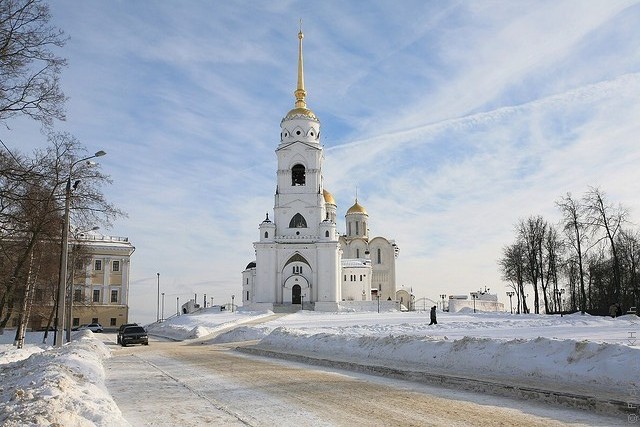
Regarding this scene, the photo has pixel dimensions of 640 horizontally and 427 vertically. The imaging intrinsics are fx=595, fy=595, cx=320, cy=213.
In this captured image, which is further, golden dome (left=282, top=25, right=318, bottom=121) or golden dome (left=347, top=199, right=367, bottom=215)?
golden dome (left=347, top=199, right=367, bottom=215)

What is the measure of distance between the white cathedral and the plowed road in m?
57.4

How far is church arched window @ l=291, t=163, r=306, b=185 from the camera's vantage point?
7962 centimetres

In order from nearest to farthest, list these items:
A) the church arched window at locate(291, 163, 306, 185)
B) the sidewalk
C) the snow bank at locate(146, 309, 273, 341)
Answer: the sidewalk → the snow bank at locate(146, 309, 273, 341) → the church arched window at locate(291, 163, 306, 185)

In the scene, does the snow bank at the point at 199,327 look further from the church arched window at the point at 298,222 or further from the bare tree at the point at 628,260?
the bare tree at the point at 628,260

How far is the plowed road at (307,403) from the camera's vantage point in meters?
8.78

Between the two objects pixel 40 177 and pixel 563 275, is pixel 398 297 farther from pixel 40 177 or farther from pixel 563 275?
→ pixel 40 177

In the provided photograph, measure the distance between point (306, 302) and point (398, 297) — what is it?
31.3 meters

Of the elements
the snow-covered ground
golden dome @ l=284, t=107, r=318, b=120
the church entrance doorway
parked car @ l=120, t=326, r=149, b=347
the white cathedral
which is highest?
golden dome @ l=284, t=107, r=318, b=120

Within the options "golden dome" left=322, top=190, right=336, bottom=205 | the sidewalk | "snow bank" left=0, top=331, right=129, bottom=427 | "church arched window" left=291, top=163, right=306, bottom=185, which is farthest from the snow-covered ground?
"golden dome" left=322, top=190, right=336, bottom=205

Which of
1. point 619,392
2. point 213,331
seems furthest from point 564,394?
point 213,331

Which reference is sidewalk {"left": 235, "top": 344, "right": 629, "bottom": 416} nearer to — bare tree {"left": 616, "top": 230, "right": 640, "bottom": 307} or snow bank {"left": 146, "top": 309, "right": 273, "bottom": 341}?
snow bank {"left": 146, "top": 309, "right": 273, "bottom": 341}

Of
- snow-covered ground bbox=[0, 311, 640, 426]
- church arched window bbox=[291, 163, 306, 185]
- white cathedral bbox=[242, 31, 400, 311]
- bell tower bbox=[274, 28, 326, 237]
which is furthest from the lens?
church arched window bbox=[291, 163, 306, 185]

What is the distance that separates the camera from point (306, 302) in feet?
241

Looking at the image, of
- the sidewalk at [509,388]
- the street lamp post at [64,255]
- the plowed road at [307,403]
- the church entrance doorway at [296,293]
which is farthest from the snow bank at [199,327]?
the plowed road at [307,403]
